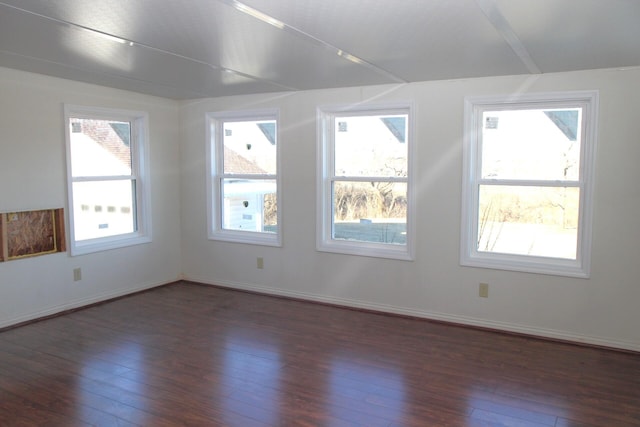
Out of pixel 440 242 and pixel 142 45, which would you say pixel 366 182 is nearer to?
pixel 440 242

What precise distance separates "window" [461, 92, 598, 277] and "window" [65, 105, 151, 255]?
11.6 ft

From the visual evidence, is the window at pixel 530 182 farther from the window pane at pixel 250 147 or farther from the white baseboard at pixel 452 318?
the window pane at pixel 250 147

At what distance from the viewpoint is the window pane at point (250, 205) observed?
5406 mm

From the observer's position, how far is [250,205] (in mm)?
5590

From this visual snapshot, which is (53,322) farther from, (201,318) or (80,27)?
(80,27)

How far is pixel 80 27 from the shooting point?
9.12 feet

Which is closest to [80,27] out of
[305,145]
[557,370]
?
[305,145]

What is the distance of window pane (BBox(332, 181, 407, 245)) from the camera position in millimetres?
4668

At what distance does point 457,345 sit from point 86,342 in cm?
299

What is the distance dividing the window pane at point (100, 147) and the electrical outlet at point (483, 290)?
3.89 meters

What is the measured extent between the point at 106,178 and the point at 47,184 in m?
0.69

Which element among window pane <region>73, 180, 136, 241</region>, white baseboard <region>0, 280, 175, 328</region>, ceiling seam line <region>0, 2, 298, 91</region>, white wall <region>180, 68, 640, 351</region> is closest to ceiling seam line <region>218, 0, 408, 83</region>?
white wall <region>180, 68, 640, 351</region>

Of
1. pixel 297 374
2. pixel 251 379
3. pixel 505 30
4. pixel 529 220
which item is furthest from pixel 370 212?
pixel 505 30

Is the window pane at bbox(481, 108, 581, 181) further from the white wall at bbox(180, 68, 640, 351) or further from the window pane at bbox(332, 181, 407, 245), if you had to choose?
the window pane at bbox(332, 181, 407, 245)
